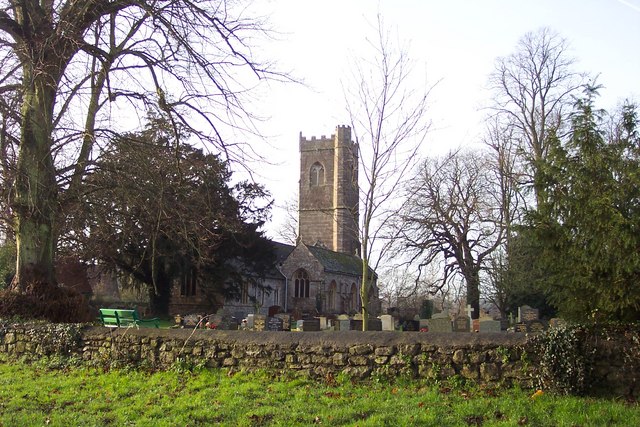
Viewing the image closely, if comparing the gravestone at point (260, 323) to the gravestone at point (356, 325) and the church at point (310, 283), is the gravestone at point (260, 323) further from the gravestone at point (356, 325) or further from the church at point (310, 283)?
the church at point (310, 283)

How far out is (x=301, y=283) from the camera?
159ft

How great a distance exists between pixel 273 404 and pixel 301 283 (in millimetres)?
40995

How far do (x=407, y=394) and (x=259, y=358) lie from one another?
8.45ft

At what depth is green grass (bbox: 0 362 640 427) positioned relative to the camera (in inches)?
262

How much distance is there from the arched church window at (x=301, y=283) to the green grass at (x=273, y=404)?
38.8 metres

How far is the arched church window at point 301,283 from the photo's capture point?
48.1 meters

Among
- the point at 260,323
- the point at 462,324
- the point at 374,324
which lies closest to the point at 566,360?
the point at 374,324

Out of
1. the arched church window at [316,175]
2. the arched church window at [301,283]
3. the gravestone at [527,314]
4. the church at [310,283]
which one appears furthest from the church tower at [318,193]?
the gravestone at [527,314]

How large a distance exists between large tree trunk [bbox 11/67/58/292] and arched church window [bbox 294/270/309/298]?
35.3 meters

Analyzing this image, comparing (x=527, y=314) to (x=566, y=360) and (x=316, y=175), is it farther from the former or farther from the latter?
(x=316, y=175)

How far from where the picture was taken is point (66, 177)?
499 inches

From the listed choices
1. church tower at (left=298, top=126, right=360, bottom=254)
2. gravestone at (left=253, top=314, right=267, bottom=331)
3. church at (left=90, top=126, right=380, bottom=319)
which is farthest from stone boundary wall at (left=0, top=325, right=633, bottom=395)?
church tower at (left=298, top=126, right=360, bottom=254)

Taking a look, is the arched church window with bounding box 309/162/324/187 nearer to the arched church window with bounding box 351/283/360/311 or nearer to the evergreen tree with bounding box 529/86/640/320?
the arched church window with bounding box 351/283/360/311

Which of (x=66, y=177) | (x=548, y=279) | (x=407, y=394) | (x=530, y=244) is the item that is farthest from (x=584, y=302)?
(x=66, y=177)
